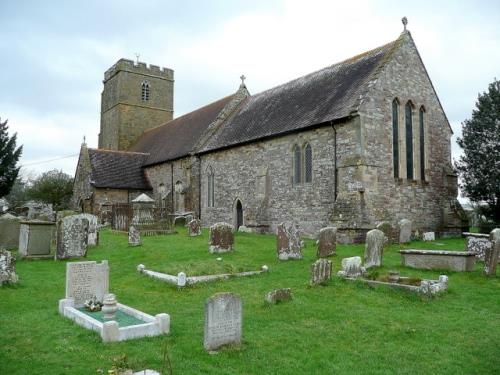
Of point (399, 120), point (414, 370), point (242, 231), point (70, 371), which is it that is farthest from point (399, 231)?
point (70, 371)

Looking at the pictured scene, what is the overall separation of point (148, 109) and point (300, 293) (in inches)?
1425

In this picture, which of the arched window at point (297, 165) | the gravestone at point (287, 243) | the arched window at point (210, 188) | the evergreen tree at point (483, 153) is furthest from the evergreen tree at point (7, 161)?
the evergreen tree at point (483, 153)

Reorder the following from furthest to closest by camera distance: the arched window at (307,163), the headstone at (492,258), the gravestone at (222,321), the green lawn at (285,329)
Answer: the arched window at (307,163) → the headstone at (492,258) → the gravestone at (222,321) → the green lawn at (285,329)

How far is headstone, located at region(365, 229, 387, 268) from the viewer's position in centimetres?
1128

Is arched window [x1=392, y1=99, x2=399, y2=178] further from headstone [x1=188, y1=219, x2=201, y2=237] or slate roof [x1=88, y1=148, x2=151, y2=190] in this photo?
slate roof [x1=88, y1=148, x2=151, y2=190]

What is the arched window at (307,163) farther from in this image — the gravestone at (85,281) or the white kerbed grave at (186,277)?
the gravestone at (85,281)

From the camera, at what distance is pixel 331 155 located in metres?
18.7

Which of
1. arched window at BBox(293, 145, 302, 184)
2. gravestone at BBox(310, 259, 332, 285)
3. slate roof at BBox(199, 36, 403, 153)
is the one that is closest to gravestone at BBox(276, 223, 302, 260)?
gravestone at BBox(310, 259, 332, 285)

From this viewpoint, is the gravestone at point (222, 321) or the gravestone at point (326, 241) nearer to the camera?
the gravestone at point (222, 321)

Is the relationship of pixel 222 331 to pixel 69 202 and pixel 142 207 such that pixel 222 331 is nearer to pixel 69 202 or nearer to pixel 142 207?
pixel 142 207

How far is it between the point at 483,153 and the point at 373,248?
1629 cm

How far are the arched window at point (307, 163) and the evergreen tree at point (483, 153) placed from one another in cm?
1059

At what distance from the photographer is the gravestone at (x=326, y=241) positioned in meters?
13.2

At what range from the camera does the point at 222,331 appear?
5.84 meters
